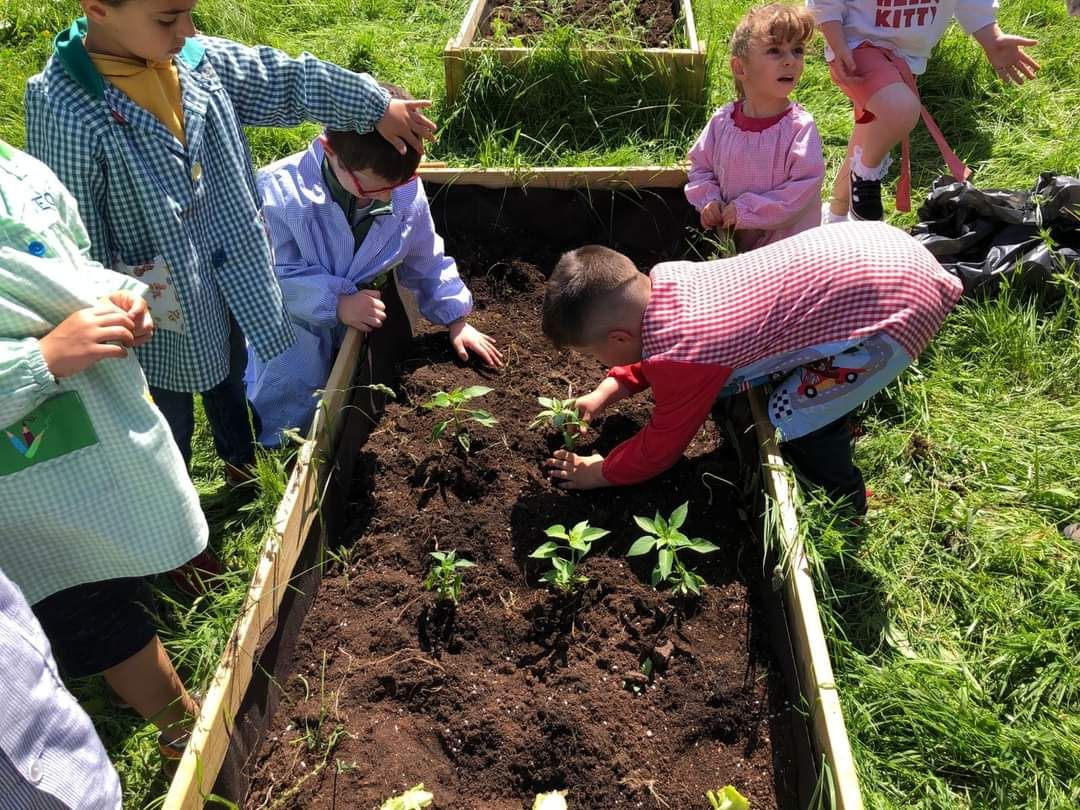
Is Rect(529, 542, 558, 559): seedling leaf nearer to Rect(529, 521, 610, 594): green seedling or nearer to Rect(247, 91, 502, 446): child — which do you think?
Rect(529, 521, 610, 594): green seedling

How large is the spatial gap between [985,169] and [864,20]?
3.81ft

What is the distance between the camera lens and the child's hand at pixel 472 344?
332 cm

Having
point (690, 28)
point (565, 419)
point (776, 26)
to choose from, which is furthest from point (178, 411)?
point (690, 28)

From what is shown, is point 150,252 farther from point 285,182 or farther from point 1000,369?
point 1000,369

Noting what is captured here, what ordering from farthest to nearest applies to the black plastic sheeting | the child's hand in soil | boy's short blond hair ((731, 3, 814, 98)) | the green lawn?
the black plastic sheeting, boy's short blond hair ((731, 3, 814, 98)), the child's hand in soil, the green lawn

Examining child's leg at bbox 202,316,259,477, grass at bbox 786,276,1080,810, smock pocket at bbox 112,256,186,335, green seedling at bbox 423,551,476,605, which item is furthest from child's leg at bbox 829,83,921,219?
smock pocket at bbox 112,256,186,335

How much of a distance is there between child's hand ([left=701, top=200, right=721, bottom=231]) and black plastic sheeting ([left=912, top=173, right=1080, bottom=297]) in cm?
98

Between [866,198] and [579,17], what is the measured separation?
2.68 metres

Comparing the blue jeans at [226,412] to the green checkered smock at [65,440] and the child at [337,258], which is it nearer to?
the child at [337,258]

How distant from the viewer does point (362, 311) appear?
3062mm

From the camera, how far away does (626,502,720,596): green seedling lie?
2.34 metres

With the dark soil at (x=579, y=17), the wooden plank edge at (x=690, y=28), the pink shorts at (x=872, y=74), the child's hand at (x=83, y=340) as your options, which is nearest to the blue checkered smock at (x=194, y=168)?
the child's hand at (x=83, y=340)

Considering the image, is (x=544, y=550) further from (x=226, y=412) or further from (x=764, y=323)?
(x=226, y=412)

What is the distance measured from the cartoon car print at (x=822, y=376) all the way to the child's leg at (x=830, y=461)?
0.53 ft
